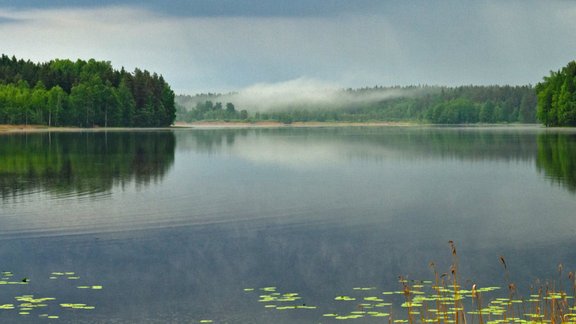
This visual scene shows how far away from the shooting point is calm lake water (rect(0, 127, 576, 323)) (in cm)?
1980

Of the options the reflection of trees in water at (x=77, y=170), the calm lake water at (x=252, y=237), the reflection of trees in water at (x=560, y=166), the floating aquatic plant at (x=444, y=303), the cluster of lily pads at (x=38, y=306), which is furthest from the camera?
the reflection of trees in water at (x=560, y=166)

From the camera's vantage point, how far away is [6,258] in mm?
24641

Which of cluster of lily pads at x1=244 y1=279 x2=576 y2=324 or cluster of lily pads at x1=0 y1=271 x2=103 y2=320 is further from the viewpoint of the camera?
cluster of lily pads at x1=0 y1=271 x2=103 y2=320

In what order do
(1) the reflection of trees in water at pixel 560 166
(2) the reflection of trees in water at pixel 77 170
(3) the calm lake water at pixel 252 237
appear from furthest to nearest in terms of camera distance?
(1) the reflection of trees in water at pixel 560 166 < (2) the reflection of trees in water at pixel 77 170 < (3) the calm lake water at pixel 252 237

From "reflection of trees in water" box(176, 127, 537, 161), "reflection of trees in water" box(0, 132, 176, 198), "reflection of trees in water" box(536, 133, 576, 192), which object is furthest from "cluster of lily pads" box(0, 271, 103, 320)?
"reflection of trees in water" box(176, 127, 537, 161)

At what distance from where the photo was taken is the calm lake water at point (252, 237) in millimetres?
19797

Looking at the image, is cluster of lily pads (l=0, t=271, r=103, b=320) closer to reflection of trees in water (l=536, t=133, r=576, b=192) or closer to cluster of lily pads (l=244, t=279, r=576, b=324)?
cluster of lily pads (l=244, t=279, r=576, b=324)

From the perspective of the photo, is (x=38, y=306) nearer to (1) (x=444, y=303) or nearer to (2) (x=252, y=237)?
(1) (x=444, y=303)

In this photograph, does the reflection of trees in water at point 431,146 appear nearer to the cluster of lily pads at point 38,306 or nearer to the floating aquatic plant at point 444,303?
the floating aquatic plant at point 444,303

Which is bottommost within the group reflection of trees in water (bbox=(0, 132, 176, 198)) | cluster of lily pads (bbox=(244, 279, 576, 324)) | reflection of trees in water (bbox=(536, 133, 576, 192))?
cluster of lily pads (bbox=(244, 279, 576, 324))

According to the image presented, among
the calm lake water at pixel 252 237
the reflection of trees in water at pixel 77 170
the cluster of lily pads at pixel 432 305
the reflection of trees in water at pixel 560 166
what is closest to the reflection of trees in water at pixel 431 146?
the reflection of trees in water at pixel 560 166

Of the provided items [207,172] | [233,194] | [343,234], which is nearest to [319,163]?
[207,172]

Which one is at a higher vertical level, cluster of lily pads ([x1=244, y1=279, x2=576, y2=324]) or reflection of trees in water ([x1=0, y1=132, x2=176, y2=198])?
reflection of trees in water ([x1=0, y1=132, x2=176, y2=198])

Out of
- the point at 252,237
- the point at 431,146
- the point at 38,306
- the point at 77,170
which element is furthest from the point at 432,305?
the point at 431,146
